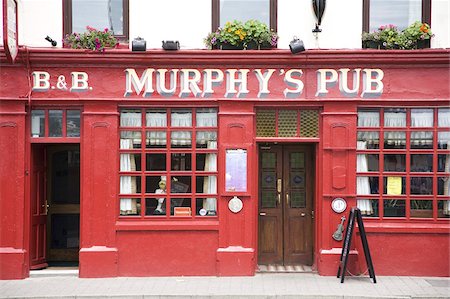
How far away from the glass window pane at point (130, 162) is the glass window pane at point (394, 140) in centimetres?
475

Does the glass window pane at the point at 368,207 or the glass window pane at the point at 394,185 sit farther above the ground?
the glass window pane at the point at 394,185

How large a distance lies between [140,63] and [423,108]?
5.41 meters

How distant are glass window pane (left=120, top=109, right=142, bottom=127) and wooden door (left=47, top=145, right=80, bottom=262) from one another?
1721 millimetres

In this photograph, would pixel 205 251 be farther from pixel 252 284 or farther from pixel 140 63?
pixel 140 63

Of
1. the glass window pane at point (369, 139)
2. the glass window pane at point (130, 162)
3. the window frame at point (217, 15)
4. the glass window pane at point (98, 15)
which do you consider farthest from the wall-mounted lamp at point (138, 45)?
the glass window pane at point (369, 139)

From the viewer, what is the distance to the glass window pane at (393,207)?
1088cm

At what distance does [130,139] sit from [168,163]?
865 mm

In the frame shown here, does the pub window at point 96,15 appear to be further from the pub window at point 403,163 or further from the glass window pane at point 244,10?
the pub window at point 403,163

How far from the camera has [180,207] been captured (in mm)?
10969

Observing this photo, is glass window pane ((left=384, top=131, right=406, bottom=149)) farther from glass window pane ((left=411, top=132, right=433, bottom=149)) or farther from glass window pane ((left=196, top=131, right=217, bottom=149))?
glass window pane ((left=196, top=131, right=217, bottom=149))

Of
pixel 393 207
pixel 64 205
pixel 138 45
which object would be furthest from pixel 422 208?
pixel 64 205

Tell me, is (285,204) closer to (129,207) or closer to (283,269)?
(283,269)

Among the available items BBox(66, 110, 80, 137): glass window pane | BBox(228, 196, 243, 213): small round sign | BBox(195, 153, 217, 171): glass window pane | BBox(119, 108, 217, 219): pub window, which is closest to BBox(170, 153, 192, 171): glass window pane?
BBox(119, 108, 217, 219): pub window

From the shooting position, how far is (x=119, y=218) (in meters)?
10.9
